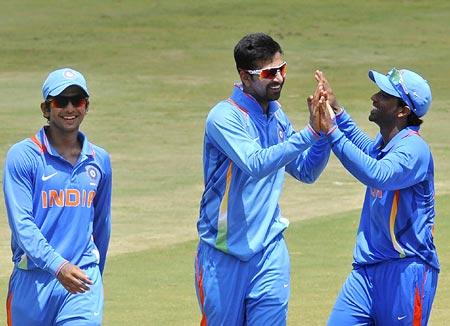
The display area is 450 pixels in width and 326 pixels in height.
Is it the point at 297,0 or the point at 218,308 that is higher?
the point at 218,308


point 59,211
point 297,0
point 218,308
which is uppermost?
point 59,211

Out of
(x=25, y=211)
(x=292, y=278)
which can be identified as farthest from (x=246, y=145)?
(x=292, y=278)

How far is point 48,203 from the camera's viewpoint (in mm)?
8109

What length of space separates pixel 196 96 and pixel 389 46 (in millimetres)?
5160

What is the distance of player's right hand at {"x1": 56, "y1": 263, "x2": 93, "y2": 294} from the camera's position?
25.7ft

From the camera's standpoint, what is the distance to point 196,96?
24.3 metres

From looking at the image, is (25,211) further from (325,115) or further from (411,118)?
(411,118)

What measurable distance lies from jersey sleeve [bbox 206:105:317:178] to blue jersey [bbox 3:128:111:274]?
0.74 m

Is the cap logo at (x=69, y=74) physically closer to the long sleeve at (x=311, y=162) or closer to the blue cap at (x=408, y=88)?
the long sleeve at (x=311, y=162)

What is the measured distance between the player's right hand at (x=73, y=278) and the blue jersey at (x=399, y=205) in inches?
63.1

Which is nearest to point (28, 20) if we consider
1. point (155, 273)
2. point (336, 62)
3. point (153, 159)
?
point (336, 62)

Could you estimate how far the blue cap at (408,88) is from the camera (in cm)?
855

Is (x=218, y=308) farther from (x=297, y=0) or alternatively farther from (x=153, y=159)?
(x=297, y=0)

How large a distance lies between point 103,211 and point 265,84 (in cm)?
117
